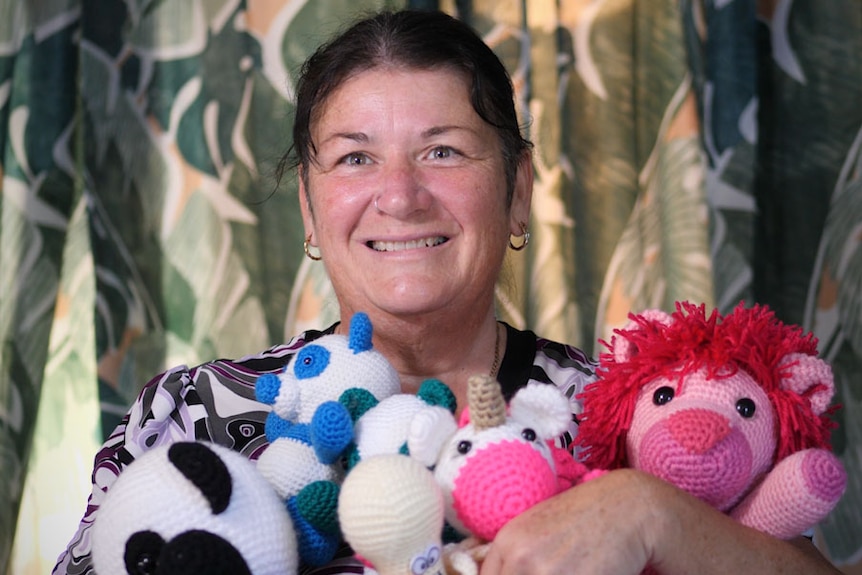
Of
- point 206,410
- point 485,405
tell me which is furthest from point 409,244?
point 485,405

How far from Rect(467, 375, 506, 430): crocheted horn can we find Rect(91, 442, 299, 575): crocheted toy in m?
0.19

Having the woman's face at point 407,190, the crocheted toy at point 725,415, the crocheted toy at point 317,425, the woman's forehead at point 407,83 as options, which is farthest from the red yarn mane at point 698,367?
the woman's forehead at point 407,83

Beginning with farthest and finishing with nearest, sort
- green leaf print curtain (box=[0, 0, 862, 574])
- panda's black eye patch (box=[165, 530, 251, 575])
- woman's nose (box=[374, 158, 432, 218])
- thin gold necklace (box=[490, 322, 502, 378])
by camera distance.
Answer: green leaf print curtain (box=[0, 0, 862, 574])
thin gold necklace (box=[490, 322, 502, 378])
woman's nose (box=[374, 158, 432, 218])
panda's black eye patch (box=[165, 530, 251, 575])

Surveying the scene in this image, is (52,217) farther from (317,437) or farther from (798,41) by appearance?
(798,41)

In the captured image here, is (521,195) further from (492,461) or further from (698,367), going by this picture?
(492,461)

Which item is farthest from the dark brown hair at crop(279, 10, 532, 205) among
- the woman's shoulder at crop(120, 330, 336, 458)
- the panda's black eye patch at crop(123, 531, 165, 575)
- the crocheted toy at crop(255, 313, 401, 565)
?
the panda's black eye patch at crop(123, 531, 165, 575)

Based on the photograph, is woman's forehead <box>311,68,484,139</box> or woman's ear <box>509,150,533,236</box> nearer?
woman's forehead <box>311,68,484,139</box>

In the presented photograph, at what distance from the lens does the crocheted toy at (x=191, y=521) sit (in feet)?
2.35

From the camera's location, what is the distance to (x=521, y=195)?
4.65ft

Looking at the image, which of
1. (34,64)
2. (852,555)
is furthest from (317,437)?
(852,555)

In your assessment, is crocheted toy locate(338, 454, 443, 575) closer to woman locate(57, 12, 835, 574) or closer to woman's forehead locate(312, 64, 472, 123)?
woman locate(57, 12, 835, 574)

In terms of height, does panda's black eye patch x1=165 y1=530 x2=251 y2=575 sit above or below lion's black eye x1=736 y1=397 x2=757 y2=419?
below

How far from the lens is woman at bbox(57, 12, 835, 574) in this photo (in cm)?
121

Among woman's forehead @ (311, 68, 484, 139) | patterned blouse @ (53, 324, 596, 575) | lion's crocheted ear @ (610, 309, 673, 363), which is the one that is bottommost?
patterned blouse @ (53, 324, 596, 575)
